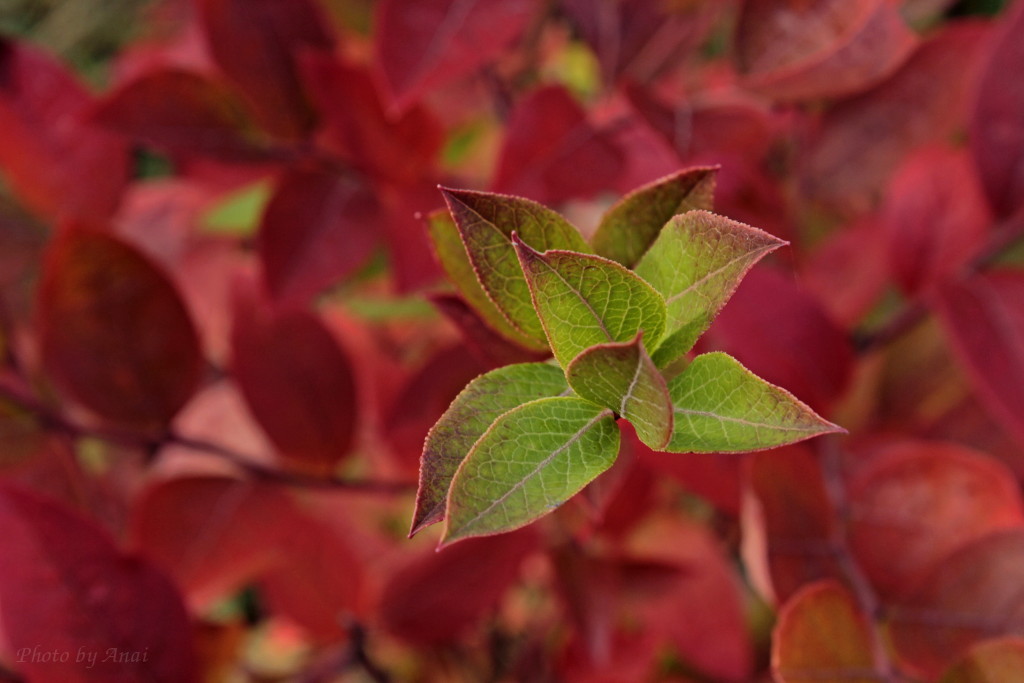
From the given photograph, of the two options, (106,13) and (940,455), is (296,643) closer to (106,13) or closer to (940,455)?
(940,455)

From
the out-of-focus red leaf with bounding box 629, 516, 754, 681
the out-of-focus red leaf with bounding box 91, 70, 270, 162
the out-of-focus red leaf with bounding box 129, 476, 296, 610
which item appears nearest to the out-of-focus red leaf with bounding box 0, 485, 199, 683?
the out-of-focus red leaf with bounding box 129, 476, 296, 610

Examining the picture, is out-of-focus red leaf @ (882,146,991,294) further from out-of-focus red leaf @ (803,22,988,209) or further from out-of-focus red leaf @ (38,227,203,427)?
out-of-focus red leaf @ (38,227,203,427)

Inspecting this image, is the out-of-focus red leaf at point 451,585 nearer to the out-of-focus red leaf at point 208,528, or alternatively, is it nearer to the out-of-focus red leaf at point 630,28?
the out-of-focus red leaf at point 208,528

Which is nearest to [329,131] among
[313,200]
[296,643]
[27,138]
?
[313,200]

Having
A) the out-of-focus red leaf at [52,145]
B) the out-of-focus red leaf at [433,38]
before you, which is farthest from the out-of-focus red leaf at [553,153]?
the out-of-focus red leaf at [52,145]

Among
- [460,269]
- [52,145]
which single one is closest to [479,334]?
[460,269]

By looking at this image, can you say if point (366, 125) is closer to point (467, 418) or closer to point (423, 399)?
point (423, 399)
